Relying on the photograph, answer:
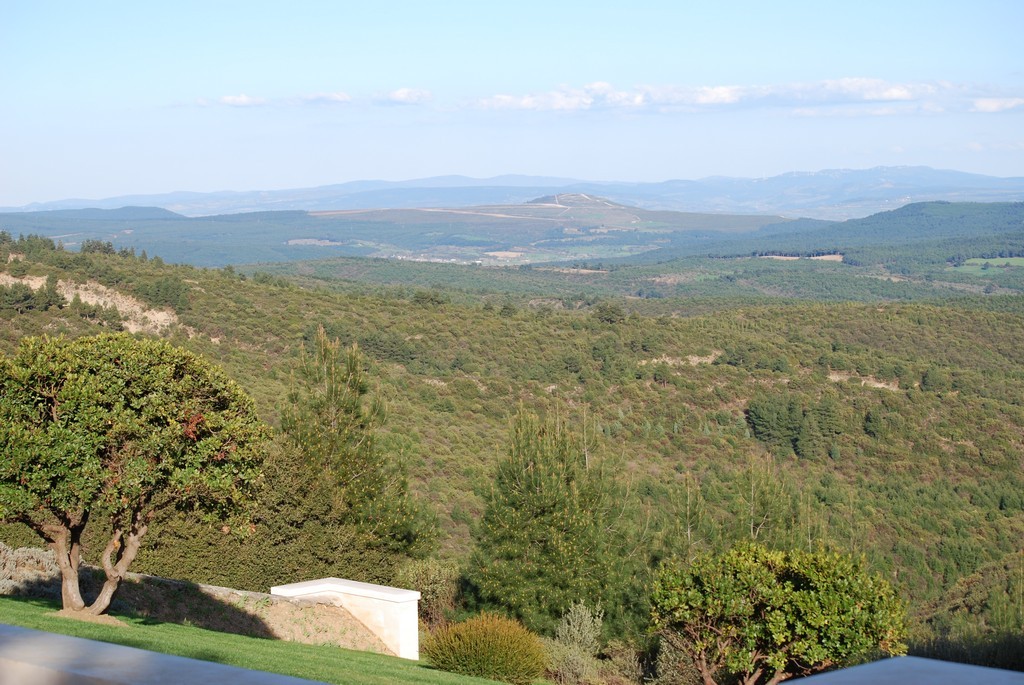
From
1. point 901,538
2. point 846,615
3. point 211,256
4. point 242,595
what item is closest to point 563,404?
point 901,538

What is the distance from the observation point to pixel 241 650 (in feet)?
34.2

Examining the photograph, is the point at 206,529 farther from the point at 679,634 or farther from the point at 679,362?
the point at 679,362

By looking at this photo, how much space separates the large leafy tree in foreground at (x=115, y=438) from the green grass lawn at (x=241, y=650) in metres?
0.92

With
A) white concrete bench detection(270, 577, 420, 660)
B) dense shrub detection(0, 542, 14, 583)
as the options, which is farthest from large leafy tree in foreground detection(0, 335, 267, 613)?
white concrete bench detection(270, 577, 420, 660)

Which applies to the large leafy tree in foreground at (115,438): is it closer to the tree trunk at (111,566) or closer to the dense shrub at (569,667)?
the tree trunk at (111,566)

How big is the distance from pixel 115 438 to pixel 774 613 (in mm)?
7018

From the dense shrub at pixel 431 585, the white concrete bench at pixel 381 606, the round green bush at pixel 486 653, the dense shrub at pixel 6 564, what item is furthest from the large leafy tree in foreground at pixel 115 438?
the dense shrub at pixel 431 585

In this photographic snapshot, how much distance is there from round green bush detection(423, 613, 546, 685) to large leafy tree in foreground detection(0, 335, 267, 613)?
303cm

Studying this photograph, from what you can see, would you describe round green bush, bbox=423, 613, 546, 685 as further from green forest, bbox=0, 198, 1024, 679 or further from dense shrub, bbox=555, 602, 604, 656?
green forest, bbox=0, 198, 1024, 679

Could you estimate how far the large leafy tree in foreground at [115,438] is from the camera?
32.3 feet

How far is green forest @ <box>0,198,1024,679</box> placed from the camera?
688 inches

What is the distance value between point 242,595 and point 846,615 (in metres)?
8.24

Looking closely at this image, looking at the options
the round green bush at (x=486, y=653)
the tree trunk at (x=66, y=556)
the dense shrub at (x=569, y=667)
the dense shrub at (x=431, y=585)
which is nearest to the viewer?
the tree trunk at (x=66, y=556)

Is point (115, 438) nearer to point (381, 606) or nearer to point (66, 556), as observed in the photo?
point (66, 556)
